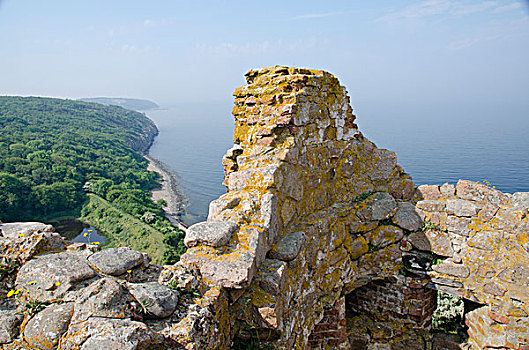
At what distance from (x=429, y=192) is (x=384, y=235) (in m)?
1.62

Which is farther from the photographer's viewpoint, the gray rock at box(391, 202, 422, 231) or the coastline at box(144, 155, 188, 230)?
the coastline at box(144, 155, 188, 230)

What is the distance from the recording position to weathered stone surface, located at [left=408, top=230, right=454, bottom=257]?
7.05m

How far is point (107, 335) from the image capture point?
8.75 ft

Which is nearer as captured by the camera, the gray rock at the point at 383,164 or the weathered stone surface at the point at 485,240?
the weathered stone surface at the point at 485,240

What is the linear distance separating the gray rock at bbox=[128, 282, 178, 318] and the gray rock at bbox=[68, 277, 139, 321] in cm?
13

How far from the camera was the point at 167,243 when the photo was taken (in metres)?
45.2

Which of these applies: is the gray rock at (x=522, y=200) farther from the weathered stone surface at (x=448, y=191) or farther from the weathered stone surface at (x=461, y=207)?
the weathered stone surface at (x=448, y=191)

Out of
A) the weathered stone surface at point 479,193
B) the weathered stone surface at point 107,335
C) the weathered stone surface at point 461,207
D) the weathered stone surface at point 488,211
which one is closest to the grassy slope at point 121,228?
the weathered stone surface at point 461,207

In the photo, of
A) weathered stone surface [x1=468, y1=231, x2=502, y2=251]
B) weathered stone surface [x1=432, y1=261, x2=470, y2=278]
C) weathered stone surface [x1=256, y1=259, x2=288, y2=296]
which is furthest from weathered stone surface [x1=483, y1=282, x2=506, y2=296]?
weathered stone surface [x1=256, y1=259, x2=288, y2=296]

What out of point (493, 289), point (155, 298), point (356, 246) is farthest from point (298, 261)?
point (493, 289)

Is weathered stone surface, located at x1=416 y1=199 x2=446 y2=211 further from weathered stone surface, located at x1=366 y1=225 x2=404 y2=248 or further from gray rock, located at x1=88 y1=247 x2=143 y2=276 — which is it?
gray rock, located at x1=88 y1=247 x2=143 y2=276

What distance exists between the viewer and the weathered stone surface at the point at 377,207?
7.13 m

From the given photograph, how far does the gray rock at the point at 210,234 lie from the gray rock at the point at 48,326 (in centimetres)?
168

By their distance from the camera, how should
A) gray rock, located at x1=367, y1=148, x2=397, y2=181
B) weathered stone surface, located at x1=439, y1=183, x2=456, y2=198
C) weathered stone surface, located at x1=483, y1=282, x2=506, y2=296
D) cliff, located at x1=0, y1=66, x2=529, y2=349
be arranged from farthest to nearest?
gray rock, located at x1=367, y1=148, x2=397, y2=181 < weathered stone surface, located at x1=439, y1=183, x2=456, y2=198 < weathered stone surface, located at x1=483, y1=282, x2=506, y2=296 < cliff, located at x1=0, y1=66, x2=529, y2=349
